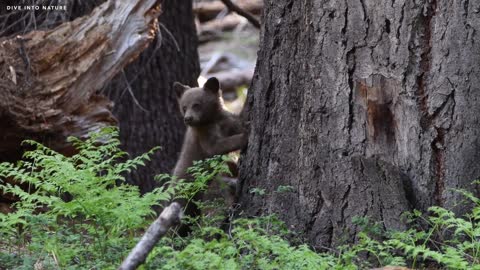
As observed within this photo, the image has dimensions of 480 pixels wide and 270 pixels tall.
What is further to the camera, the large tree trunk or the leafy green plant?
the large tree trunk

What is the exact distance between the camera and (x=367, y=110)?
652 cm

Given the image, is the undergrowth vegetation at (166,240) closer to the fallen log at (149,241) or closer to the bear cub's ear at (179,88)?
the fallen log at (149,241)

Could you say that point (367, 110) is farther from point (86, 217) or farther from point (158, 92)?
point (158, 92)

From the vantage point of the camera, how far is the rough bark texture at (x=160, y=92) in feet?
39.7

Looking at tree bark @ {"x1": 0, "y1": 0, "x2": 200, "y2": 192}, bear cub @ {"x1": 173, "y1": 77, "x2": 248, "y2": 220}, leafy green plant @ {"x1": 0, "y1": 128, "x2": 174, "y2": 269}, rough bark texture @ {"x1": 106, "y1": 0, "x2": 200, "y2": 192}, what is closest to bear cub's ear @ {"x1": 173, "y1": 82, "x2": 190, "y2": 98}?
bear cub @ {"x1": 173, "y1": 77, "x2": 248, "y2": 220}

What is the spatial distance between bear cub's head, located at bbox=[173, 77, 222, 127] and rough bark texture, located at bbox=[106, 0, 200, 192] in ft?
8.03

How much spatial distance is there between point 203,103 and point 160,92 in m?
2.89

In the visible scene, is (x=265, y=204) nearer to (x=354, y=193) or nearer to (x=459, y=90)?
(x=354, y=193)

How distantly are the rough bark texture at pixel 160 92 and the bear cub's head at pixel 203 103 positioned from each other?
2.45 m

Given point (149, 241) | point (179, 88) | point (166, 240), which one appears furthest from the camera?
point (179, 88)

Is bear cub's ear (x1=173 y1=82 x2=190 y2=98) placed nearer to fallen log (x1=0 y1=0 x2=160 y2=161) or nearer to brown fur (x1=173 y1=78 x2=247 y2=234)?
brown fur (x1=173 y1=78 x2=247 y2=234)

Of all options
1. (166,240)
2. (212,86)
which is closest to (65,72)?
(212,86)

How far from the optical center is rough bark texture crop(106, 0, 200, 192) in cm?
1211

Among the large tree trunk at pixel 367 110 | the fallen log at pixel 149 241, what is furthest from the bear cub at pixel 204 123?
the fallen log at pixel 149 241
